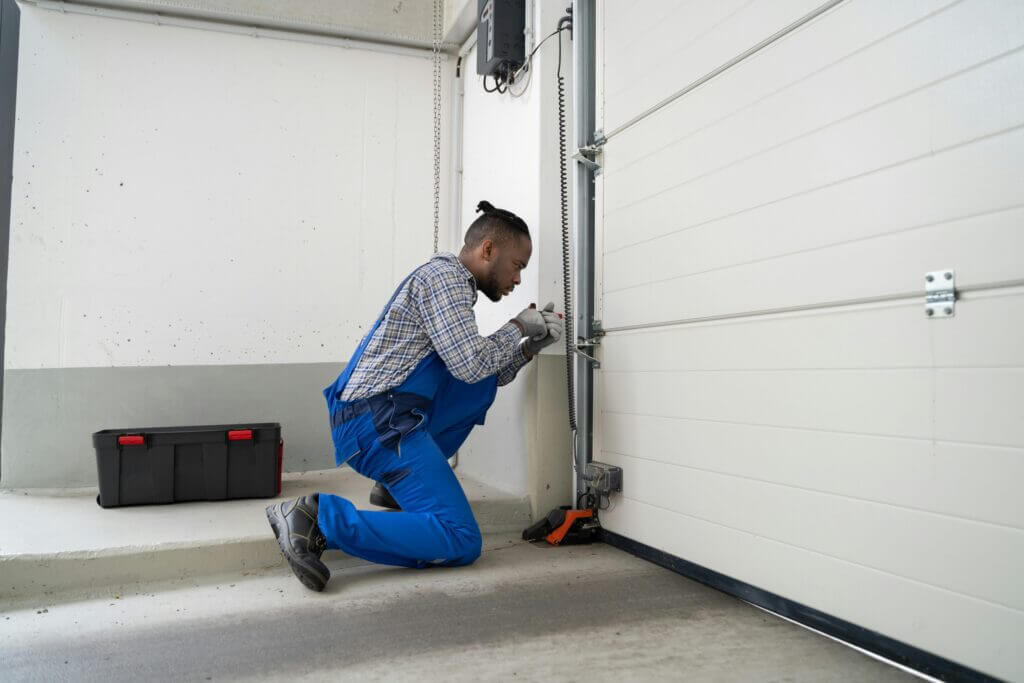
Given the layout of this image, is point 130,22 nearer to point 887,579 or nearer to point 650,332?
point 650,332

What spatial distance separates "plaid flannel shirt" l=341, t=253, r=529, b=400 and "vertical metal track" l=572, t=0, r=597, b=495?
0.48m

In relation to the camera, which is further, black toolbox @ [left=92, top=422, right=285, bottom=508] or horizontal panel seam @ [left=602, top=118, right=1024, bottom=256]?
black toolbox @ [left=92, top=422, right=285, bottom=508]

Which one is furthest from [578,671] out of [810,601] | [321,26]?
[321,26]

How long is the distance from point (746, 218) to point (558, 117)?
1.26 m

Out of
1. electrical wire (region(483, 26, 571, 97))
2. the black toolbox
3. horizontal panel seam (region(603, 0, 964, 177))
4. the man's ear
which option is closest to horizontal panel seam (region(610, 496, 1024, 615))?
the man's ear

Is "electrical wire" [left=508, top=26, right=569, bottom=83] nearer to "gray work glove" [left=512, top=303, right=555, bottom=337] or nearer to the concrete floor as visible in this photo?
"gray work glove" [left=512, top=303, right=555, bottom=337]

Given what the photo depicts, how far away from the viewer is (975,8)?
1512mm

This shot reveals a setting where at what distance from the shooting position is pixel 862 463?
176 cm

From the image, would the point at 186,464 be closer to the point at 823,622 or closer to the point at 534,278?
the point at 534,278

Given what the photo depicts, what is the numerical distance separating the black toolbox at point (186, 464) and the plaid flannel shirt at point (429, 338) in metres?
0.91

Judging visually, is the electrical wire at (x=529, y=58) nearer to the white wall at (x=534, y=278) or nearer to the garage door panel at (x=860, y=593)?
the white wall at (x=534, y=278)

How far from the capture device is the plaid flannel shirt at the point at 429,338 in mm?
2506

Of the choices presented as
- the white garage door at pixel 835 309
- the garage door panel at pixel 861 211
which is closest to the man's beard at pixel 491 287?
the white garage door at pixel 835 309

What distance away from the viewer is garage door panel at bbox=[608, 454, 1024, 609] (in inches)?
57.4
